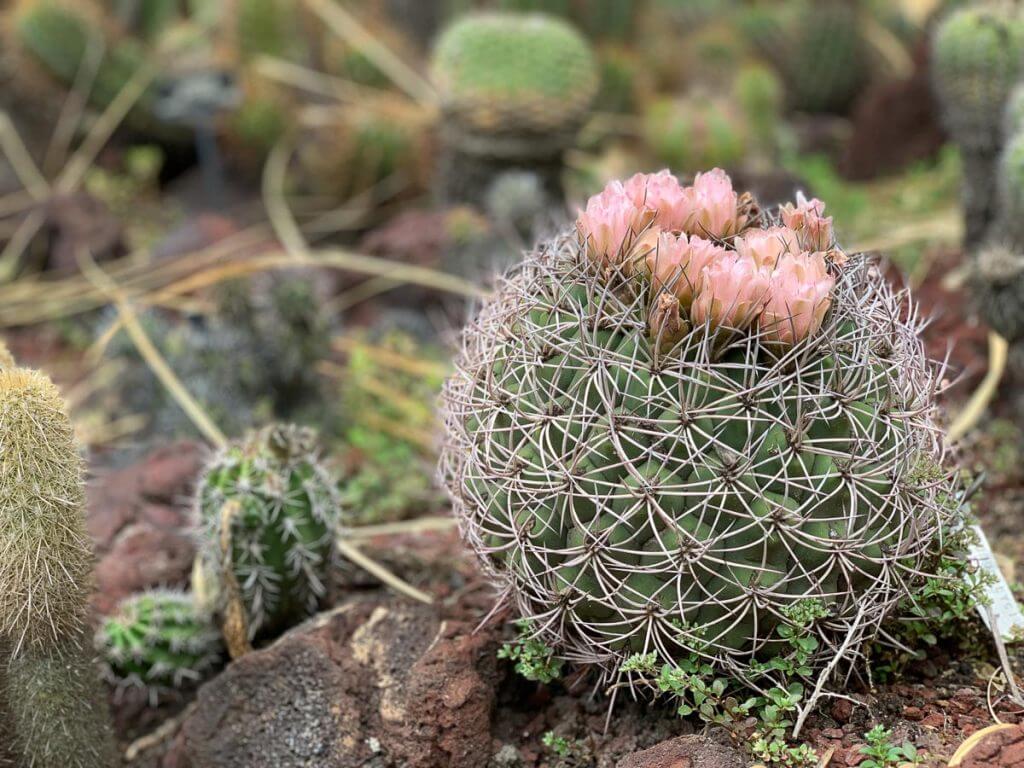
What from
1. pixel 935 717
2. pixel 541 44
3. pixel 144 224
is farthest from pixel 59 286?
pixel 935 717

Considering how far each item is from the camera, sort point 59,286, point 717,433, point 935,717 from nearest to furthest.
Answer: point 717,433, point 935,717, point 59,286

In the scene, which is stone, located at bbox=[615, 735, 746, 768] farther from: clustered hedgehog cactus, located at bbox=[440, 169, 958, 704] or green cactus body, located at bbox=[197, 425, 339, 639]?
green cactus body, located at bbox=[197, 425, 339, 639]

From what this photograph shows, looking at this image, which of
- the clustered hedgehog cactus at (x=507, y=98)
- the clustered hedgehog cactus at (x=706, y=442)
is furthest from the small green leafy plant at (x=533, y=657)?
the clustered hedgehog cactus at (x=507, y=98)

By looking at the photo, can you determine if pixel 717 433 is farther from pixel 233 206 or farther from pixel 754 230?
pixel 233 206

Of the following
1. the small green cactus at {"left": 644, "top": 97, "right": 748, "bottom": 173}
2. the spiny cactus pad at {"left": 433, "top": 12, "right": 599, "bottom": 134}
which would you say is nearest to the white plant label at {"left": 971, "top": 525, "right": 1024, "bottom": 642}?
the spiny cactus pad at {"left": 433, "top": 12, "right": 599, "bottom": 134}

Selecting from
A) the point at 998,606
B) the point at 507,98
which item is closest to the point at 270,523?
the point at 998,606

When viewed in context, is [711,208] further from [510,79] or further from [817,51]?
[817,51]
